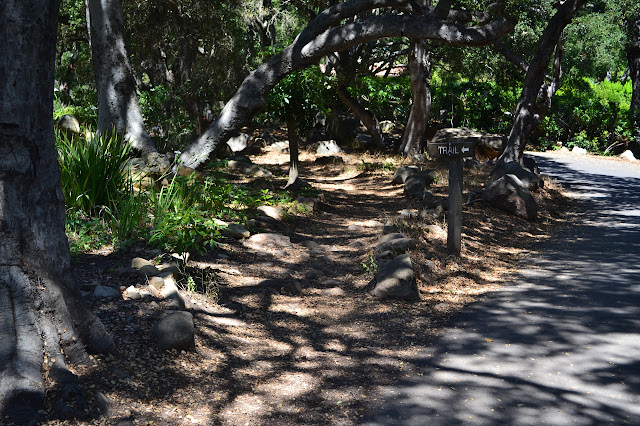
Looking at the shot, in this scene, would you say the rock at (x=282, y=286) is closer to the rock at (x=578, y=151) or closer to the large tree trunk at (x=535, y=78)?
the large tree trunk at (x=535, y=78)

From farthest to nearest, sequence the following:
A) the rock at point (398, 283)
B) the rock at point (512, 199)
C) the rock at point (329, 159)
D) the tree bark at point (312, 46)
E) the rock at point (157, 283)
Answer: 1. the rock at point (329, 159)
2. the rock at point (512, 199)
3. the tree bark at point (312, 46)
4. the rock at point (398, 283)
5. the rock at point (157, 283)

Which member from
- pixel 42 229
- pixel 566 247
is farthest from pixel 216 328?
pixel 566 247

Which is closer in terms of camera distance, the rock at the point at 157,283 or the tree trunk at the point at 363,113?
the rock at the point at 157,283

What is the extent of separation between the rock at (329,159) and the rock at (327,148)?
1.24m

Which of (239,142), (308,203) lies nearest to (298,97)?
(308,203)

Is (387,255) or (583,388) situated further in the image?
(387,255)

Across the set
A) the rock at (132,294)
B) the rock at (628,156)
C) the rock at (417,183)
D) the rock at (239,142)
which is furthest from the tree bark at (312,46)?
the rock at (628,156)

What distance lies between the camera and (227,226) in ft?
23.6

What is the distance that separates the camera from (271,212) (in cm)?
902

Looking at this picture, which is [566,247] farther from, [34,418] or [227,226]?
[34,418]

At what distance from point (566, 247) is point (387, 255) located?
9.40ft

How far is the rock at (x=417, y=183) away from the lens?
11.2 meters

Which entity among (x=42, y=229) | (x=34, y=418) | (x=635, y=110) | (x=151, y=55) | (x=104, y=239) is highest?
(x=151, y=55)

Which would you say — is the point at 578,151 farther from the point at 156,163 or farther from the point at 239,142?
the point at 156,163
